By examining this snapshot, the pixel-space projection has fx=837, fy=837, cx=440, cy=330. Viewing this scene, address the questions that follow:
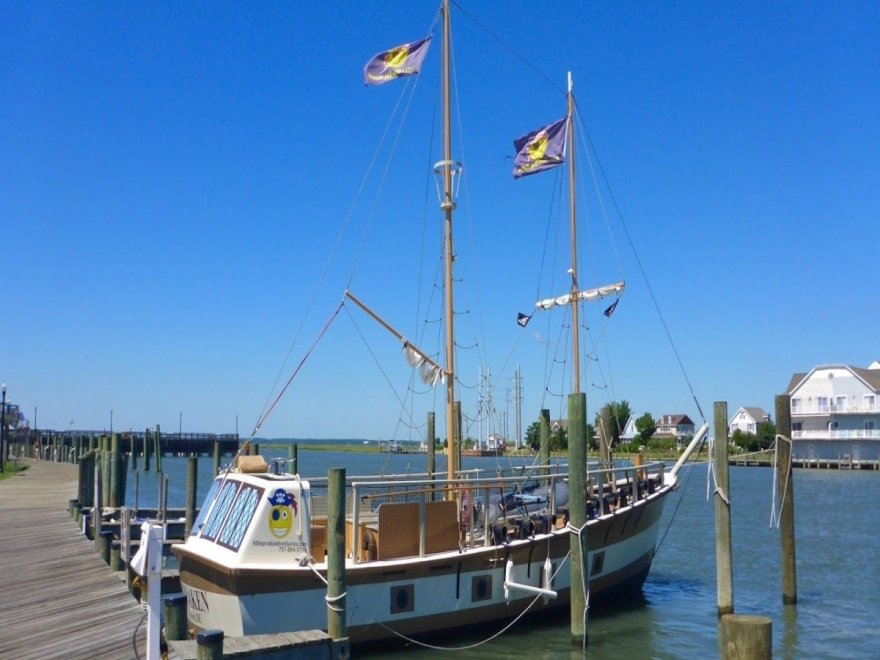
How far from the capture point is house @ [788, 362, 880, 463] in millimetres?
85875

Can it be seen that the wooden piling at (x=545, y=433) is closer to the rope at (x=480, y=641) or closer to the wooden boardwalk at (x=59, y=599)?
the rope at (x=480, y=641)

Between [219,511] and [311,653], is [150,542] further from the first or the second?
[219,511]

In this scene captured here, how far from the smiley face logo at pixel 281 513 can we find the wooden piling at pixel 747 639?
7.93 meters

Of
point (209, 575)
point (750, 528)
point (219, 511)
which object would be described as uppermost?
point (219, 511)

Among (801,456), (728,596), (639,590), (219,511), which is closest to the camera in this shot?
(219,511)

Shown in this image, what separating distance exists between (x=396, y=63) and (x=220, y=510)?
11.4m

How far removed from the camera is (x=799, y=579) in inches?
929

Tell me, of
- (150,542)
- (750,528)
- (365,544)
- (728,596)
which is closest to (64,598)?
(365,544)

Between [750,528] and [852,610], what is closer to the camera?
[852,610]

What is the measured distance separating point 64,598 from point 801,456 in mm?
90030

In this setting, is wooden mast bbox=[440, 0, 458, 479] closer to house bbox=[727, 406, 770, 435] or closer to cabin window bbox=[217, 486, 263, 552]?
cabin window bbox=[217, 486, 263, 552]

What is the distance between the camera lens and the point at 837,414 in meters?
87.2

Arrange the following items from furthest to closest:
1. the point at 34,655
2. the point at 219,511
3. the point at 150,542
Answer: the point at 219,511 < the point at 34,655 < the point at 150,542

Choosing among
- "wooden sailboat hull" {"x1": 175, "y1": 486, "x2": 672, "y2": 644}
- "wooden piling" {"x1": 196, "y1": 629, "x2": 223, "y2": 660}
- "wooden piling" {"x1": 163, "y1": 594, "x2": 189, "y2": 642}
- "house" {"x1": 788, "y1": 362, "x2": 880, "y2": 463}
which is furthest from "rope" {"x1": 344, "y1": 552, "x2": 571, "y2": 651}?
"house" {"x1": 788, "y1": 362, "x2": 880, "y2": 463}
